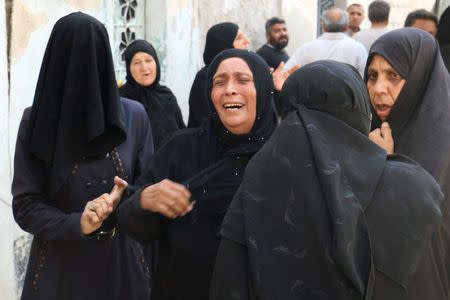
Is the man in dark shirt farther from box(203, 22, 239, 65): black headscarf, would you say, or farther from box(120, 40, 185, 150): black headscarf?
box(120, 40, 185, 150): black headscarf

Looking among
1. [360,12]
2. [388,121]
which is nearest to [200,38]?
[360,12]

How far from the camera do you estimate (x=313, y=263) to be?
5.53ft

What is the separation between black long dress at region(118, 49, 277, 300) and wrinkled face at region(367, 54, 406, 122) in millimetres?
686

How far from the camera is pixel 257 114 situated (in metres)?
2.38

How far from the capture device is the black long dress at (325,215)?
1.68 meters

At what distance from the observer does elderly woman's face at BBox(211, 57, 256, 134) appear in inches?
91.7

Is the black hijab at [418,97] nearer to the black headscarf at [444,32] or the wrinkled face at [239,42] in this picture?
the black headscarf at [444,32]

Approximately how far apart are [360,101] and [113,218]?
3.46ft

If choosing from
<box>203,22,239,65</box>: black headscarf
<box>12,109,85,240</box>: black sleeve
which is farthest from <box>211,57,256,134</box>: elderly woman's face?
<box>203,22,239,65</box>: black headscarf

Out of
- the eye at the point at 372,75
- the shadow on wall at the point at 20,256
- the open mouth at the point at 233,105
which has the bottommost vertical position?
the shadow on wall at the point at 20,256

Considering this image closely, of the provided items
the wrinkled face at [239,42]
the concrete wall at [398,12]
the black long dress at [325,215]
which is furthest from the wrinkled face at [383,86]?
the concrete wall at [398,12]

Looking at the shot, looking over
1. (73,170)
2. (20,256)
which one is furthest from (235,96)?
(20,256)

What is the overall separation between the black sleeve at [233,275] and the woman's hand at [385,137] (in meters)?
1.20

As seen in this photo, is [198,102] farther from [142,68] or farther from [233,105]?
[233,105]
